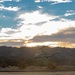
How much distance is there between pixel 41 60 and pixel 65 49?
59.0 metres

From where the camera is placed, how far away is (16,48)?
147 metres

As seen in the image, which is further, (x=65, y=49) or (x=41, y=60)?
(x=65, y=49)

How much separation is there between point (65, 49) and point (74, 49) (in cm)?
453

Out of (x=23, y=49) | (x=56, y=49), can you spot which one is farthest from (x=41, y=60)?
(x=23, y=49)

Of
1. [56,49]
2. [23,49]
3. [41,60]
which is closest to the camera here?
[41,60]

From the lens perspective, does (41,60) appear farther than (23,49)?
No

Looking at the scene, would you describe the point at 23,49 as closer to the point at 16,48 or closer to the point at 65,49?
the point at 16,48

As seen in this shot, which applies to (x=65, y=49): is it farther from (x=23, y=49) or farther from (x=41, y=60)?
(x=41, y=60)

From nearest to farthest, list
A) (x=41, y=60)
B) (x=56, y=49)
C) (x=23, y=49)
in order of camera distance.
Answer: (x=41, y=60), (x=56, y=49), (x=23, y=49)

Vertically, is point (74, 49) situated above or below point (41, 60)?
below

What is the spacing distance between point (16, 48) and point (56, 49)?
22426mm

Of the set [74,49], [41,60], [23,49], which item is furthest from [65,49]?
[41,60]

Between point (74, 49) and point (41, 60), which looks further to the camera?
point (74, 49)

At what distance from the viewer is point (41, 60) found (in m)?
85.3
